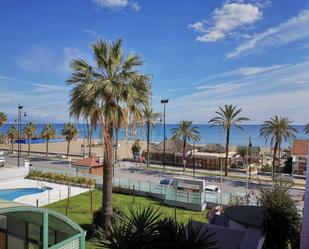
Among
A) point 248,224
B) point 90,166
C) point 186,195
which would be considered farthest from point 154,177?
point 248,224

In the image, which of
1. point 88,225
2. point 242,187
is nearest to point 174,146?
point 242,187

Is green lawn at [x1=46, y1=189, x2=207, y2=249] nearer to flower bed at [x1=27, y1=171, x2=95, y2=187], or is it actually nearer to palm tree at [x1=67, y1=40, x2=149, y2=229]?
flower bed at [x1=27, y1=171, x2=95, y2=187]

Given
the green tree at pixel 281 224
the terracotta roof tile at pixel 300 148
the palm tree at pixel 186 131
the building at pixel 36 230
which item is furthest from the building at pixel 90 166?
the terracotta roof tile at pixel 300 148

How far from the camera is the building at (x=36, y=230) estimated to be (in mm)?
11227

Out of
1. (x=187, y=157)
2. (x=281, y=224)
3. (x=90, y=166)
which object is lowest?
(x=187, y=157)

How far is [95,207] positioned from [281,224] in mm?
17537

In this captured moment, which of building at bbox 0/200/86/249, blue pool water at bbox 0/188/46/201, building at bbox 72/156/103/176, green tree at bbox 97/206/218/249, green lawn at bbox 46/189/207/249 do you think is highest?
green tree at bbox 97/206/218/249

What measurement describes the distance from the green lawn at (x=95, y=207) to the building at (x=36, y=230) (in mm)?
7774

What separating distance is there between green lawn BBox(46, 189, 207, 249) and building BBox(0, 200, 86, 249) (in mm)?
7774

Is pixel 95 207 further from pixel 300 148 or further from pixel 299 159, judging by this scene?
pixel 300 148

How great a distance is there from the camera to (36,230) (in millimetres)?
11438

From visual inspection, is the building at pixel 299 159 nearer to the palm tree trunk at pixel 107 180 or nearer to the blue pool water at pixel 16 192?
the blue pool water at pixel 16 192

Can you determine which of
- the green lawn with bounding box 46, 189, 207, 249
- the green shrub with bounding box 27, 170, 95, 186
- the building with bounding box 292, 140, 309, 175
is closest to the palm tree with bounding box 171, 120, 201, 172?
the building with bounding box 292, 140, 309, 175

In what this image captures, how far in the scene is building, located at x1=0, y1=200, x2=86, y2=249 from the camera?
11.2 m
